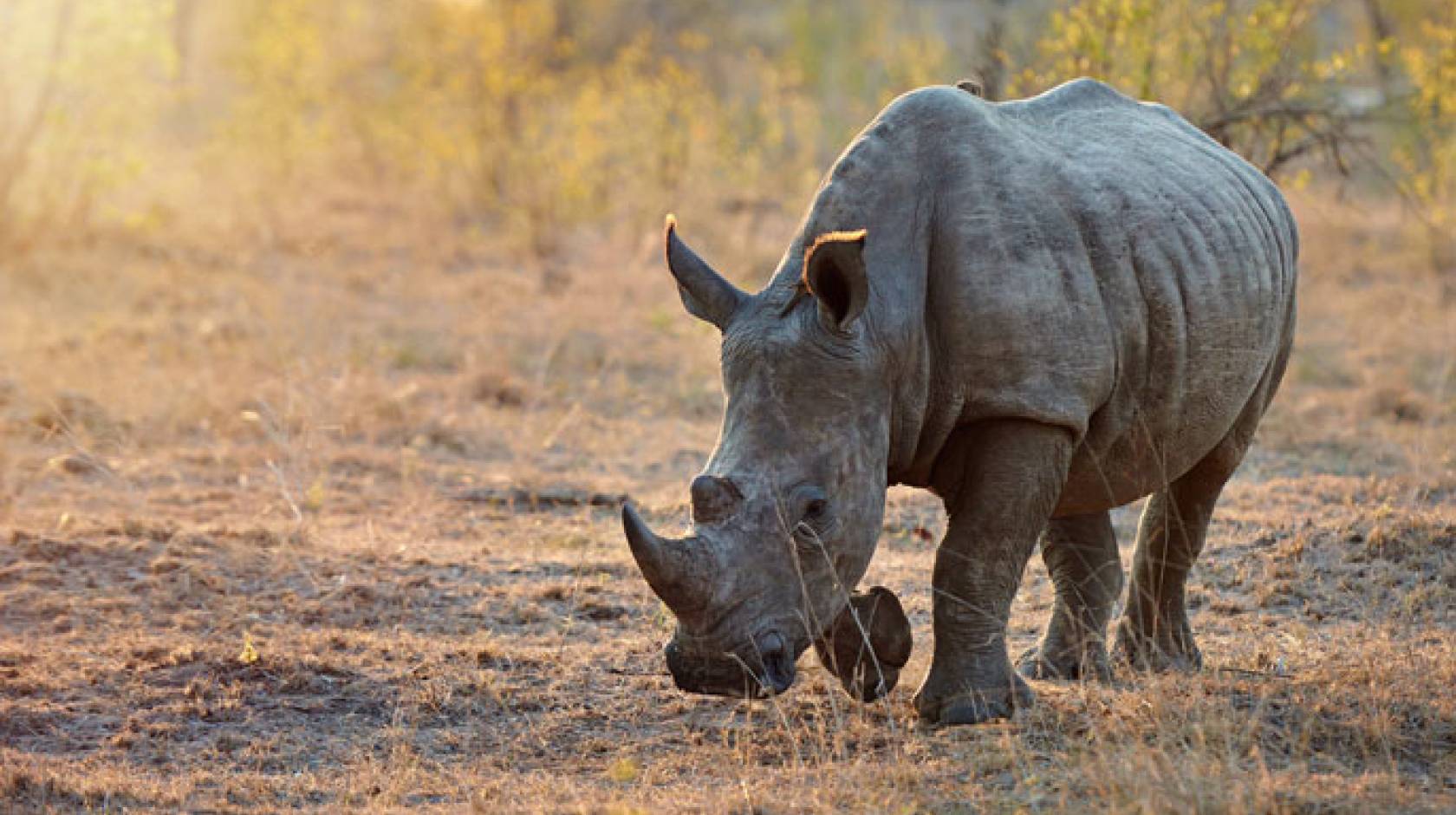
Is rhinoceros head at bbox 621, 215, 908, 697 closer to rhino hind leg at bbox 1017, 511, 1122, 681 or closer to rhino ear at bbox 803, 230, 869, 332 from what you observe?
rhino ear at bbox 803, 230, 869, 332

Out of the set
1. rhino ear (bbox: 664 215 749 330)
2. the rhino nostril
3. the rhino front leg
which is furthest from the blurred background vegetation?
the rhino nostril

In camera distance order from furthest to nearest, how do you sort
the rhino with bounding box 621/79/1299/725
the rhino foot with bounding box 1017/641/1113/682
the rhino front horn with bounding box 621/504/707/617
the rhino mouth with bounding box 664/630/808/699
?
the rhino foot with bounding box 1017/641/1113/682
the rhino with bounding box 621/79/1299/725
the rhino mouth with bounding box 664/630/808/699
the rhino front horn with bounding box 621/504/707/617

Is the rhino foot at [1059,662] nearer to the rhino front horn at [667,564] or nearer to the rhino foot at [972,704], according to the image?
the rhino foot at [972,704]

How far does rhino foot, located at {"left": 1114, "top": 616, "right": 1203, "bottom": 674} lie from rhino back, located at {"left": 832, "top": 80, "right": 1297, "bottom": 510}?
0.76 m

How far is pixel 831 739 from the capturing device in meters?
5.36

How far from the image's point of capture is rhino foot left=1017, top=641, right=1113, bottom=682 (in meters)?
6.30

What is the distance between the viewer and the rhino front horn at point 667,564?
15.3 ft

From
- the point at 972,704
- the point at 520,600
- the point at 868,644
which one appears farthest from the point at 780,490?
the point at 520,600

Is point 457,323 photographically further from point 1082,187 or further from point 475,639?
point 1082,187

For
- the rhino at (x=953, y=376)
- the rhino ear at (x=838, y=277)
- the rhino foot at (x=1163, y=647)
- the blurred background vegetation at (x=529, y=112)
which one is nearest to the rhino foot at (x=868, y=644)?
the rhino at (x=953, y=376)

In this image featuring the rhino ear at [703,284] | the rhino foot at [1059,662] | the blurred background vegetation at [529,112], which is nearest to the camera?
the rhino ear at [703,284]

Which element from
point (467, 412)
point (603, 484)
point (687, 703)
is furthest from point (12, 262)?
point (687, 703)

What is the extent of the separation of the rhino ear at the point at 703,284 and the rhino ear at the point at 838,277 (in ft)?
1.01

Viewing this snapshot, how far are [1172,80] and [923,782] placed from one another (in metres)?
9.09
